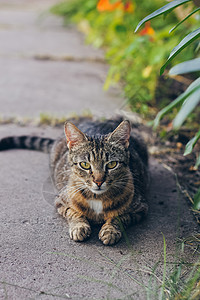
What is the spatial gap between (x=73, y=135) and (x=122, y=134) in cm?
35

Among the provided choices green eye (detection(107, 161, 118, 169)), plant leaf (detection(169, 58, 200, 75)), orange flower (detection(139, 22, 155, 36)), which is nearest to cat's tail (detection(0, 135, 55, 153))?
green eye (detection(107, 161, 118, 169))

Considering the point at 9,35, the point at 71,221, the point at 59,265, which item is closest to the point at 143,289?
the point at 59,265

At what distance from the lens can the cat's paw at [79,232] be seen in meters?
2.43

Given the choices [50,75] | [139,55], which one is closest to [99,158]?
[139,55]

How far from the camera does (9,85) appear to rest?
561 cm

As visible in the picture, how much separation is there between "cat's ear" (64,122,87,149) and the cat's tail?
1091 mm

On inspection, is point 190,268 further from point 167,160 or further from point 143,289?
point 167,160

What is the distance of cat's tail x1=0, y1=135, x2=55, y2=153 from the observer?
3762 millimetres

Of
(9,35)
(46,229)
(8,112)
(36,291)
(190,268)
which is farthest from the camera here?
(9,35)

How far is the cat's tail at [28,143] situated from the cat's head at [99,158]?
111 centimetres

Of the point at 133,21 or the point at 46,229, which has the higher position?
the point at 133,21

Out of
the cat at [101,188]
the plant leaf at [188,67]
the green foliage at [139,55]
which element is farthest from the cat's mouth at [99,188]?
the green foliage at [139,55]

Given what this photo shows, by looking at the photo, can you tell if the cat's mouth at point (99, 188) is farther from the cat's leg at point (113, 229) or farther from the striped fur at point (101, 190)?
the cat's leg at point (113, 229)

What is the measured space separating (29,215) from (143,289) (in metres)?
1.07
